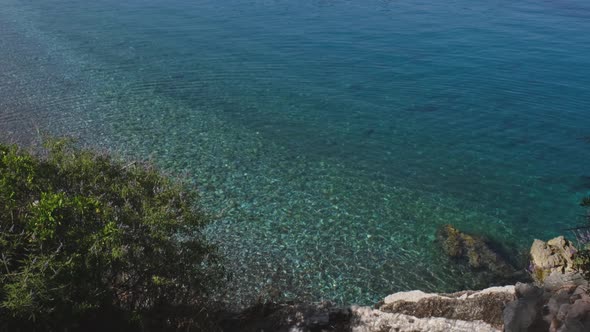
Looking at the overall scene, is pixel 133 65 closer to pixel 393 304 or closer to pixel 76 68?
pixel 76 68

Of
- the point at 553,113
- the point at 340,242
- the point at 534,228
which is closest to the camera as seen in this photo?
the point at 340,242

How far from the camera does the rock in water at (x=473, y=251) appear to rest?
71.3 ft

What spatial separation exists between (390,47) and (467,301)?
1615 inches

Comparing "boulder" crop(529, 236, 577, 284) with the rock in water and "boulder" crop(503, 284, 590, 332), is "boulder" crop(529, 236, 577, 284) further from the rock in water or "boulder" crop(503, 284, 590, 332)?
"boulder" crop(503, 284, 590, 332)

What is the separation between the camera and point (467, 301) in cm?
1309

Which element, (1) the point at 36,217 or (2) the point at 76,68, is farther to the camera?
(2) the point at 76,68

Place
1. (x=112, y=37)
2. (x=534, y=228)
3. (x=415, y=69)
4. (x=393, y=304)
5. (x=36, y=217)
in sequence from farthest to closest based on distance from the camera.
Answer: (x=112, y=37)
(x=415, y=69)
(x=534, y=228)
(x=393, y=304)
(x=36, y=217)

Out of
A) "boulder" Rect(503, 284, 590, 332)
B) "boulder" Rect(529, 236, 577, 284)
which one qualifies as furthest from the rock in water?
"boulder" Rect(503, 284, 590, 332)

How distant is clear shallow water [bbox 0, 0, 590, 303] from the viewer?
22609 millimetres

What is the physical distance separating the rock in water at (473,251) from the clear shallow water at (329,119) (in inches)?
28.6

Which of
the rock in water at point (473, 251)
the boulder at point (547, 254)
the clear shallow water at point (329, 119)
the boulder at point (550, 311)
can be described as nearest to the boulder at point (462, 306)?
the boulder at point (550, 311)

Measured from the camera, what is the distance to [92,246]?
11.2m

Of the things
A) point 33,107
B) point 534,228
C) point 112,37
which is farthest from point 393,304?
point 112,37

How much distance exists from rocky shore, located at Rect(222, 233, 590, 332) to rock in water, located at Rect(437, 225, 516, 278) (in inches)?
328
